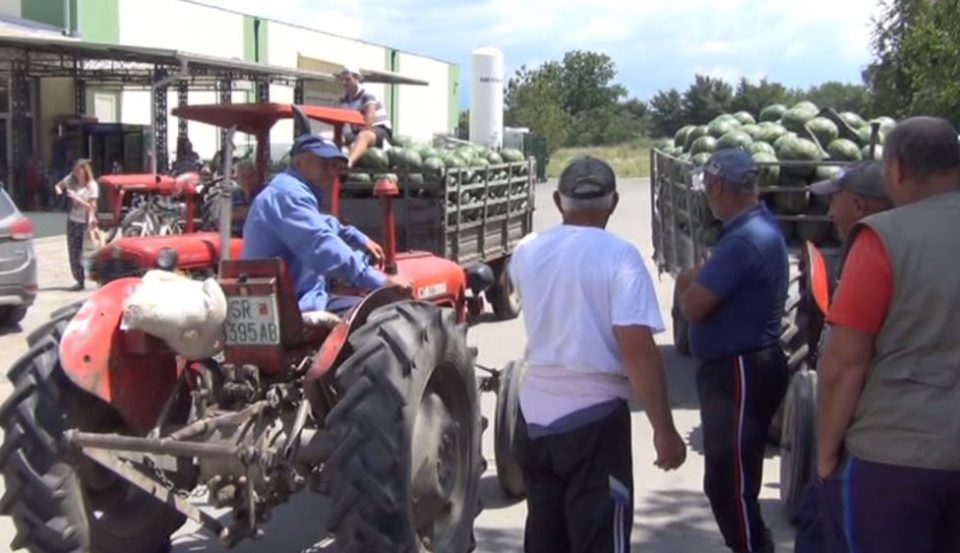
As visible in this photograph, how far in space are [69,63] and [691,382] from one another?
85.7 feet

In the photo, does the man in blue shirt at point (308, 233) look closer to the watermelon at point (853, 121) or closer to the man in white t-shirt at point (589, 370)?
the man in white t-shirt at point (589, 370)

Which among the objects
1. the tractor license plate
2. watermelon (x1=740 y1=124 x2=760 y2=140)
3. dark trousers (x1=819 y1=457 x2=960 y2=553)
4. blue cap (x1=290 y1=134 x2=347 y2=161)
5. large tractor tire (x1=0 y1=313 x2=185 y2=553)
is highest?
watermelon (x1=740 y1=124 x2=760 y2=140)

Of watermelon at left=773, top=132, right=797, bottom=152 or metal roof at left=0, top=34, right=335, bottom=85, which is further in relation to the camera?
metal roof at left=0, top=34, right=335, bottom=85

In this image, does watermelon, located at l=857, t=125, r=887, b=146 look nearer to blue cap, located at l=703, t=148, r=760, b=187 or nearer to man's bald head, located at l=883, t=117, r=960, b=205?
blue cap, located at l=703, t=148, r=760, b=187

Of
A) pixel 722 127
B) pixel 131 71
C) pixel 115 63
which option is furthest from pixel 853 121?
pixel 131 71

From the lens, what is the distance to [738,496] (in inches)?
217

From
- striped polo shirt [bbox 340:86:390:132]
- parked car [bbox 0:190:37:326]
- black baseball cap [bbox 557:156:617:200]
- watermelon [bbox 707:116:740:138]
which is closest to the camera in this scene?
black baseball cap [bbox 557:156:617:200]

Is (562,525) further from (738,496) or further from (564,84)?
(564,84)

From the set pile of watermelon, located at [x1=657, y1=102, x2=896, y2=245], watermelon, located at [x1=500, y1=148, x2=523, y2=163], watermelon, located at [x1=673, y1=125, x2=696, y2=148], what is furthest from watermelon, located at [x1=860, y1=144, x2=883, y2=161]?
watermelon, located at [x1=500, y1=148, x2=523, y2=163]

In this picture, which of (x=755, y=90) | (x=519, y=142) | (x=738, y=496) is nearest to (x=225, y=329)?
(x=738, y=496)

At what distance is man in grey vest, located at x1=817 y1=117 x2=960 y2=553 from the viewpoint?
11.8 ft

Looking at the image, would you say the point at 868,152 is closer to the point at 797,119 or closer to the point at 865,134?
the point at 865,134

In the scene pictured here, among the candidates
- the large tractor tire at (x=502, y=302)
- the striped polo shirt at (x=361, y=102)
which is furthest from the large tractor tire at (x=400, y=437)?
the large tractor tire at (x=502, y=302)

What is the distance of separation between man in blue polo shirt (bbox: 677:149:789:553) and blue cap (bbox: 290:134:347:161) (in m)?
1.81
